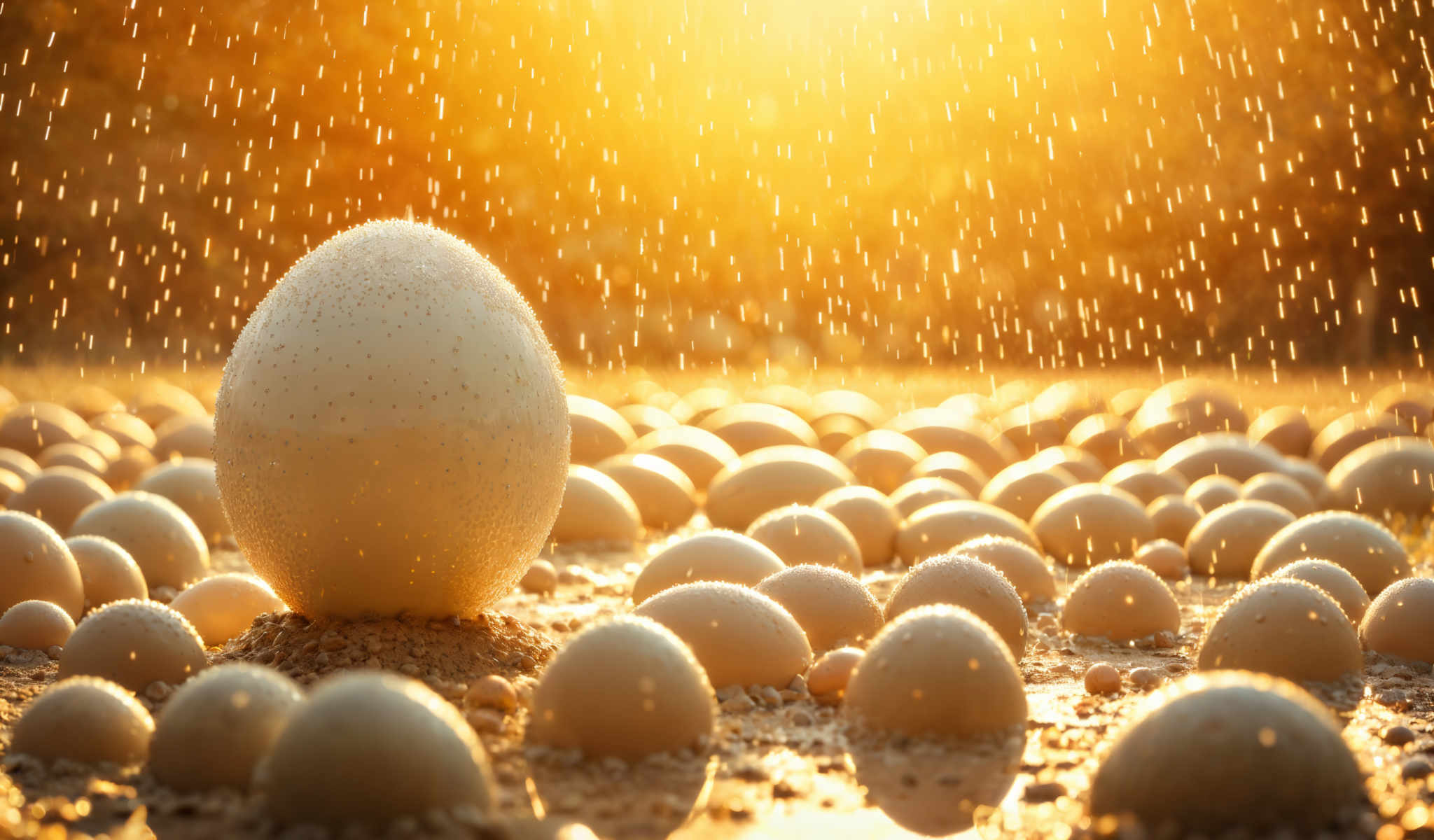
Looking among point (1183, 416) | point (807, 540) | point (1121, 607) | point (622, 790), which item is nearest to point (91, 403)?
point (807, 540)

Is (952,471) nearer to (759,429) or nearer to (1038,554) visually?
(759,429)

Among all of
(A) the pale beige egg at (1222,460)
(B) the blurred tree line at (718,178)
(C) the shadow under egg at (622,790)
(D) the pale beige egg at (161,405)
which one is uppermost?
(B) the blurred tree line at (718,178)

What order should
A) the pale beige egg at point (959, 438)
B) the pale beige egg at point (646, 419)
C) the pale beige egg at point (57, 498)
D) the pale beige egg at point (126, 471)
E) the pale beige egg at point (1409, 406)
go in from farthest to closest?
the pale beige egg at point (1409, 406)
the pale beige egg at point (646, 419)
the pale beige egg at point (959, 438)
the pale beige egg at point (126, 471)
the pale beige egg at point (57, 498)

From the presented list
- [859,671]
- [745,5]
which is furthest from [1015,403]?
[745,5]

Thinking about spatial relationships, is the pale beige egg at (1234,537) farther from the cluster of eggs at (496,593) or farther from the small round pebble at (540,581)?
the small round pebble at (540,581)

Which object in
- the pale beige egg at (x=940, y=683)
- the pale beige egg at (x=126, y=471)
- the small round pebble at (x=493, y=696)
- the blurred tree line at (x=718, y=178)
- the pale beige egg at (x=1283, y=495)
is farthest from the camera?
the blurred tree line at (x=718, y=178)

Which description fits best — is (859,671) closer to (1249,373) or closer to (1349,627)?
(1349,627)

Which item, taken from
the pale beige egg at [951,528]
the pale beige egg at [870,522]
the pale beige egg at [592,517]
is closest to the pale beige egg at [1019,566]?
the pale beige egg at [951,528]

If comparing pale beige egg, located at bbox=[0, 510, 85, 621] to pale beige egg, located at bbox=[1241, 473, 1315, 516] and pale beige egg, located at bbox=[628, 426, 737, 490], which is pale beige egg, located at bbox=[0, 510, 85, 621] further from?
pale beige egg, located at bbox=[1241, 473, 1315, 516]
